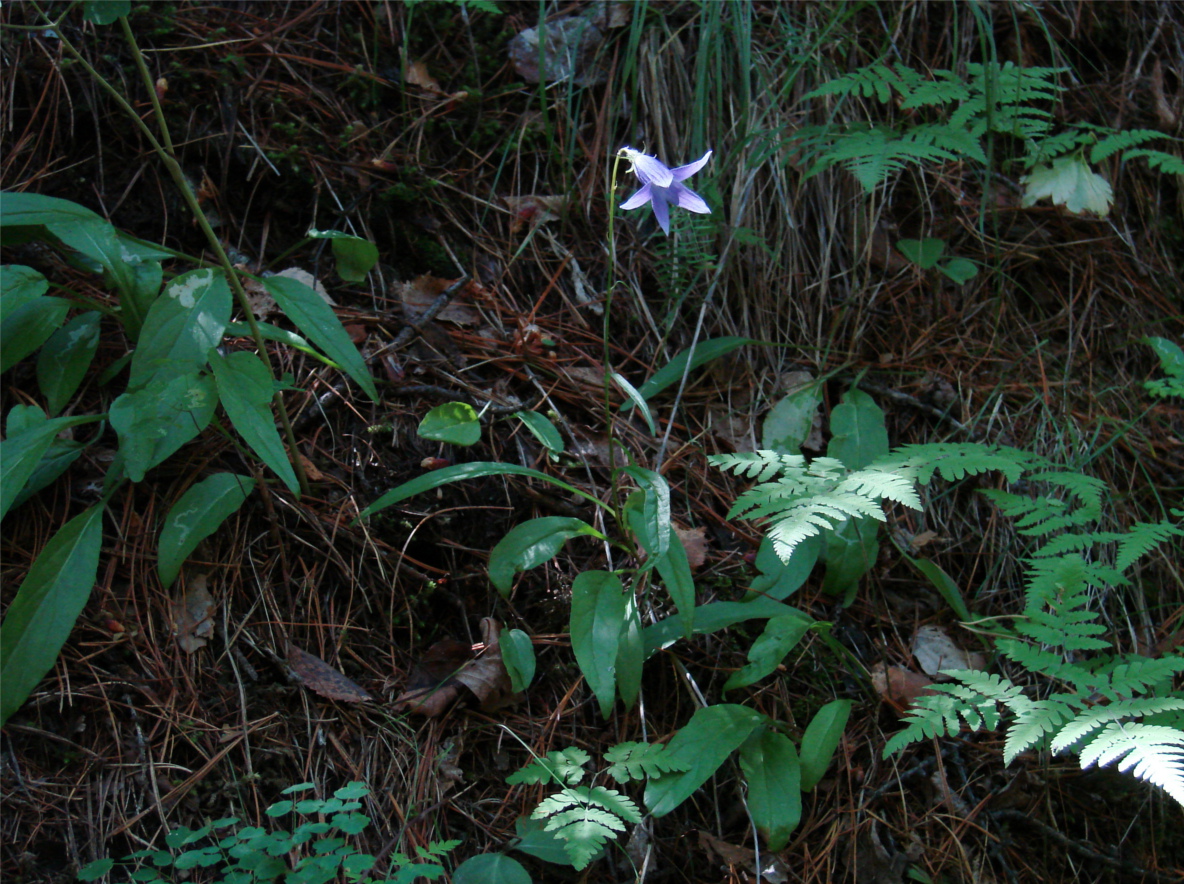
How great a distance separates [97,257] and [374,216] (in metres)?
0.83

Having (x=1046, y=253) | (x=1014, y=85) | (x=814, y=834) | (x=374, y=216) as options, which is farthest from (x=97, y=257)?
(x=1046, y=253)

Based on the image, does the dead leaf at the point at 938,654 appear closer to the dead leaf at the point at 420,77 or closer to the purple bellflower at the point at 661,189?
the purple bellflower at the point at 661,189

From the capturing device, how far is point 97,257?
6.46 ft

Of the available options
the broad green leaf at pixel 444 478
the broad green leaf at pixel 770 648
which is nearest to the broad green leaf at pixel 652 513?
the broad green leaf at pixel 444 478

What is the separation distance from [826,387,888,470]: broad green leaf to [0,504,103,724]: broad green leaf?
73.3 inches

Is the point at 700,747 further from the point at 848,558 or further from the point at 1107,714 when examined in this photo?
the point at 1107,714

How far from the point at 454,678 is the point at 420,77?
6.33ft

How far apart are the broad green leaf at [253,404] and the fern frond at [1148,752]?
1.61 metres

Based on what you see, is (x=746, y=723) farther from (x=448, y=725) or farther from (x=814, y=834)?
(x=448, y=725)

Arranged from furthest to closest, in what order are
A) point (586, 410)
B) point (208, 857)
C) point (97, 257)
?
point (586, 410)
point (97, 257)
point (208, 857)

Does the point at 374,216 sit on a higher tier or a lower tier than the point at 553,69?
lower

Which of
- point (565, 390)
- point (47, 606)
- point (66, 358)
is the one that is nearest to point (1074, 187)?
point (565, 390)

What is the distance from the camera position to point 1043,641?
72.3 inches

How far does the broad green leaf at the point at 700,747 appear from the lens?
1758 millimetres
